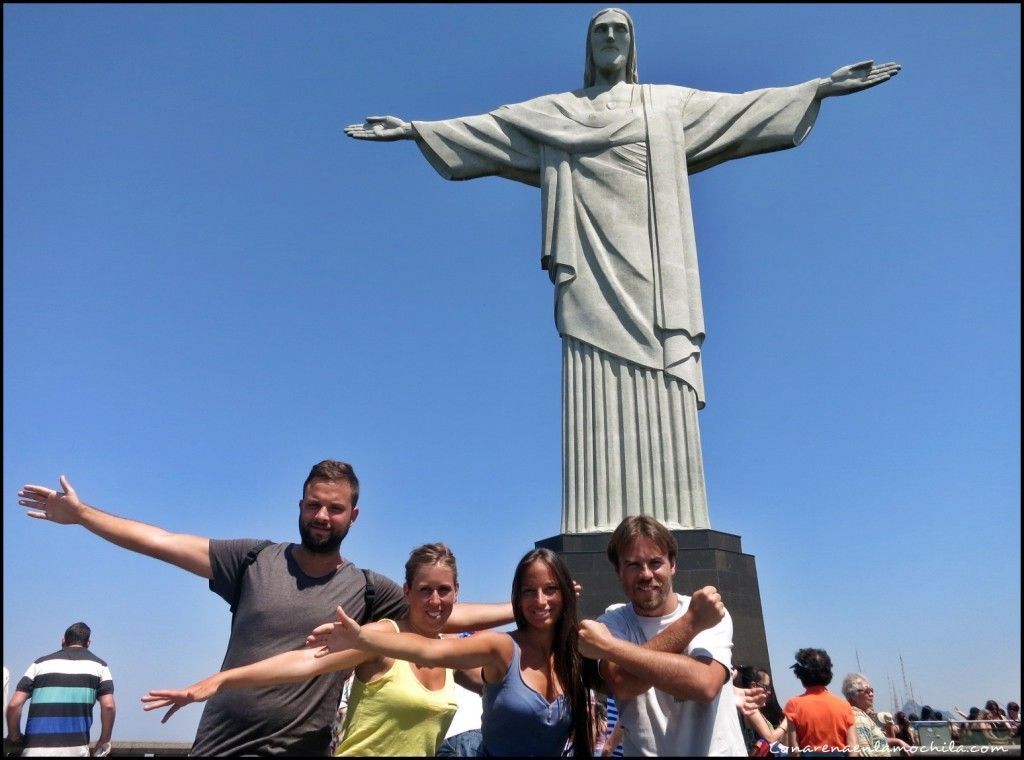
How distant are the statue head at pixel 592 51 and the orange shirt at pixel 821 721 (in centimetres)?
747

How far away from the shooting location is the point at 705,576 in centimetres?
742

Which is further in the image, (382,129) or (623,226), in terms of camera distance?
(382,129)

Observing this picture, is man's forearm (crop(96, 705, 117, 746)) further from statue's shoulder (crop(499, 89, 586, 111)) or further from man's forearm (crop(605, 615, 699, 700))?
statue's shoulder (crop(499, 89, 586, 111))

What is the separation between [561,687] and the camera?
2916mm

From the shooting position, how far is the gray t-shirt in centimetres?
311

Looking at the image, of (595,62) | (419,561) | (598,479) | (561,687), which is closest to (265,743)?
(419,561)

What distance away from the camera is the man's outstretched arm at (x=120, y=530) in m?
3.21

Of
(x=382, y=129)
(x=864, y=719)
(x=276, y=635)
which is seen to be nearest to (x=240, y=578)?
(x=276, y=635)

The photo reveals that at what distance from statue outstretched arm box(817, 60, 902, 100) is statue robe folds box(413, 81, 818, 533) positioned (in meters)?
0.16

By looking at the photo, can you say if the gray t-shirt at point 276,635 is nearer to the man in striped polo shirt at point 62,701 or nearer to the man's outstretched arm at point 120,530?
the man's outstretched arm at point 120,530

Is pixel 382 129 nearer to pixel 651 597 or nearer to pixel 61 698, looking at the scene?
pixel 61 698

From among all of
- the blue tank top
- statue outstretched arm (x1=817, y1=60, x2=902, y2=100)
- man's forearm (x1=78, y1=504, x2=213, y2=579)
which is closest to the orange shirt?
the blue tank top

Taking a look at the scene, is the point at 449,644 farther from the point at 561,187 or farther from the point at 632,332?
the point at 561,187

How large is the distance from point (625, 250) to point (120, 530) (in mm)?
6497
